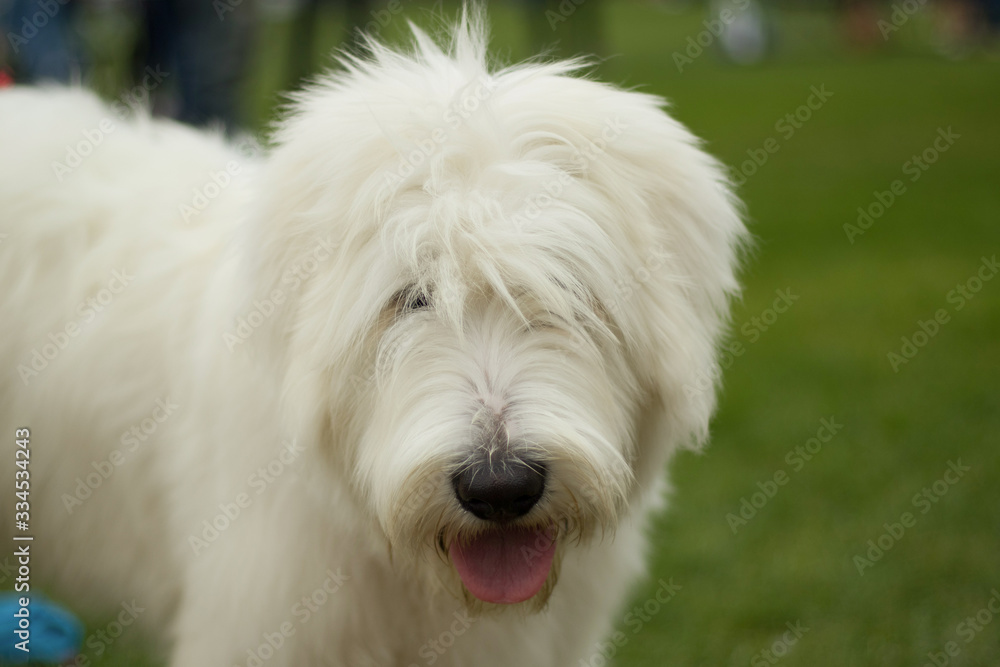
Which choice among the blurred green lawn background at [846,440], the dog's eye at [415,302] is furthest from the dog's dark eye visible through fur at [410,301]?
the blurred green lawn background at [846,440]

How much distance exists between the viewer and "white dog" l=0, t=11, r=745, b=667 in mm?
2033

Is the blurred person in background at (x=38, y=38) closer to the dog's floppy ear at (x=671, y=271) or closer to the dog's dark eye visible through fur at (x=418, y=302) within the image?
the dog's dark eye visible through fur at (x=418, y=302)

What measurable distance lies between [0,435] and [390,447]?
1.43 meters

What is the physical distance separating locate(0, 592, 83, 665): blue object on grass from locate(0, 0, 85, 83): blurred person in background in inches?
99.3

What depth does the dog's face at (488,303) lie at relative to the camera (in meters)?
1.97

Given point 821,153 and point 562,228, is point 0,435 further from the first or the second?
point 821,153

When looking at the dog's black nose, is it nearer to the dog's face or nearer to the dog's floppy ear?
the dog's face

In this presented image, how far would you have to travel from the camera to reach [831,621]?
3.75 meters

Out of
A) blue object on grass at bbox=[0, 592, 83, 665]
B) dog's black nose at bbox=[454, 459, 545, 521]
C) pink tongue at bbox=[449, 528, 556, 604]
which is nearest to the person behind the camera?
dog's black nose at bbox=[454, 459, 545, 521]

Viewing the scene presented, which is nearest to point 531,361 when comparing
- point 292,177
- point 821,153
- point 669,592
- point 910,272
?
point 292,177

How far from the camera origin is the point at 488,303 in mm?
2084

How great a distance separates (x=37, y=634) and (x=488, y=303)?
6.86ft

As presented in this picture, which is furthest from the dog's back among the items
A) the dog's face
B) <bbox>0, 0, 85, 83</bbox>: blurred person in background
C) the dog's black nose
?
<bbox>0, 0, 85, 83</bbox>: blurred person in background

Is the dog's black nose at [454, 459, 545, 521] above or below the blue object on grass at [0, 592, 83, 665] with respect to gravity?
above
